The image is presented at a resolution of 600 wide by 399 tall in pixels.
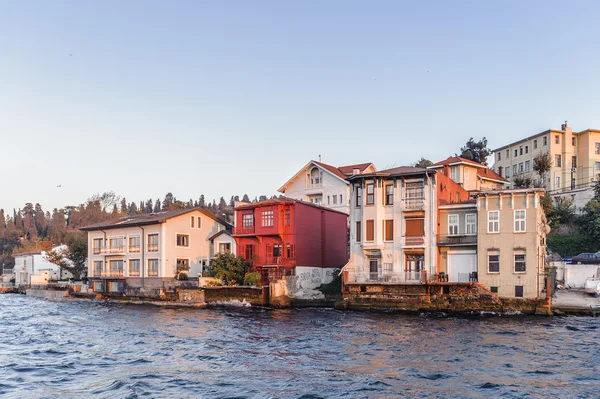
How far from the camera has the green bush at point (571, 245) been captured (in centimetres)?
5987

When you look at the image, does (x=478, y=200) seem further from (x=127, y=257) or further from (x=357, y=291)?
(x=127, y=257)

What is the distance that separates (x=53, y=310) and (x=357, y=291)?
89.7 ft

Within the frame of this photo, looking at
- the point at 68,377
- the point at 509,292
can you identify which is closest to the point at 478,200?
the point at 509,292

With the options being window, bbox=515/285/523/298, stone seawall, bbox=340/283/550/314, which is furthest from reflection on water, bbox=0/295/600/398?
window, bbox=515/285/523/298

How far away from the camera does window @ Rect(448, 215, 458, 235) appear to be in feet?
157

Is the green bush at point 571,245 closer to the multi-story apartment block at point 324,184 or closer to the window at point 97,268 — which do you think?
the multi-story apartment block at point 324,184

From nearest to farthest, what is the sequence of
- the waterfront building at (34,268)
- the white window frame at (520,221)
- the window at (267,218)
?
the white window frame at (520,221) → the window at (267,218) → the waterfront building at (34,268)

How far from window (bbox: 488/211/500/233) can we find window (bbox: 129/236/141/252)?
3917 cm

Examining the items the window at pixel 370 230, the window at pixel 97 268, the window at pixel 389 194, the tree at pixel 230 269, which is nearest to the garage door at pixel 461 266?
the window at pixel 370 230

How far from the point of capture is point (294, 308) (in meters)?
50.3

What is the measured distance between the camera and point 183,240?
6538 centimetres

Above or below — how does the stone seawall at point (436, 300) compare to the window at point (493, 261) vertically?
below

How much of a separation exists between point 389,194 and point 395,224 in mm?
2752

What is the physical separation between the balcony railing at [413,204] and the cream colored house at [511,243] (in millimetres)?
4661
